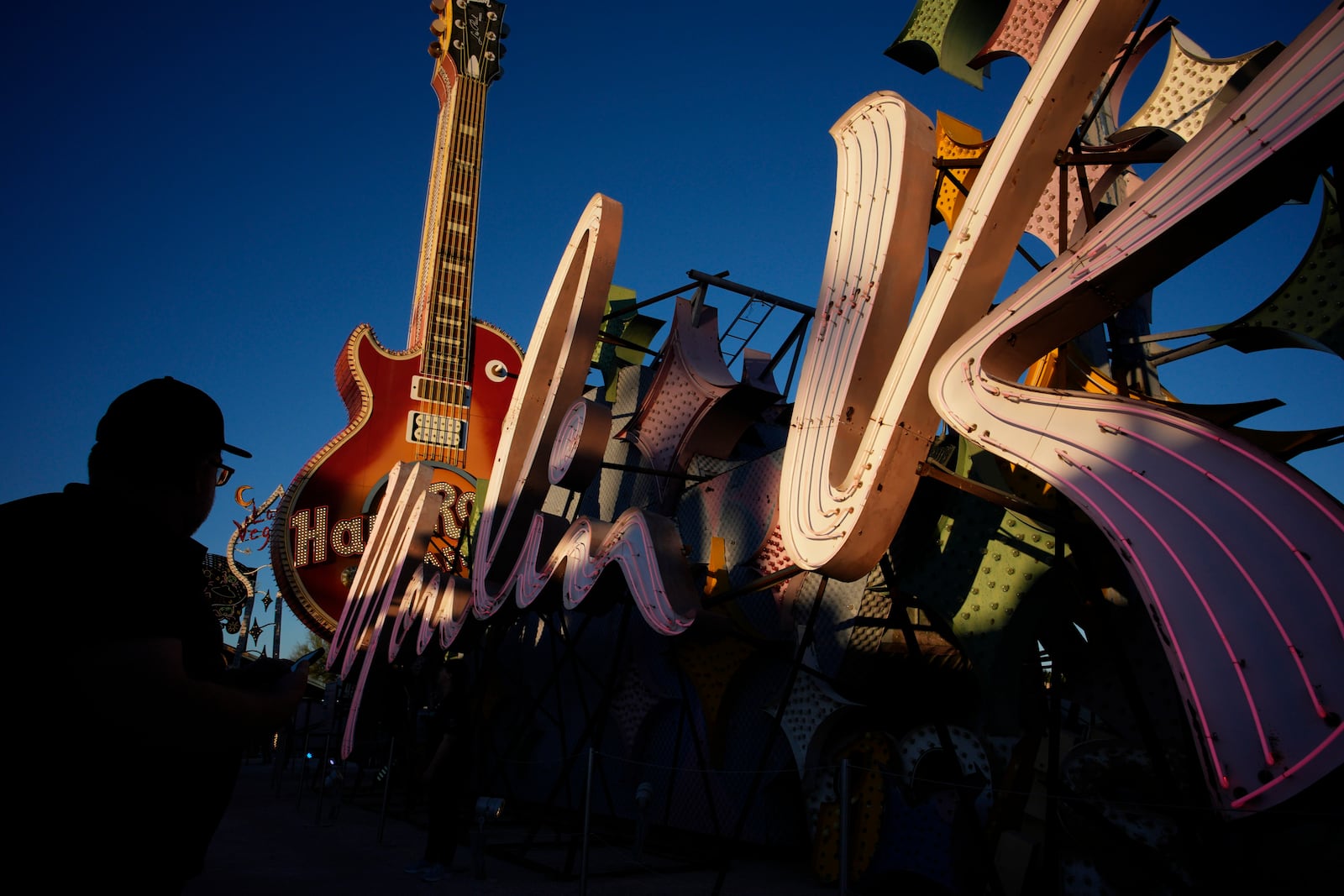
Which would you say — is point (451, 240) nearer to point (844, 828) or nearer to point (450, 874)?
point (450, 874)

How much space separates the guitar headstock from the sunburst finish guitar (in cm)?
16

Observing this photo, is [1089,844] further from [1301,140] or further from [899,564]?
[1301,140]

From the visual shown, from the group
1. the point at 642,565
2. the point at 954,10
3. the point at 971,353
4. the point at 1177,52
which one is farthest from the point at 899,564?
the point at 954,10

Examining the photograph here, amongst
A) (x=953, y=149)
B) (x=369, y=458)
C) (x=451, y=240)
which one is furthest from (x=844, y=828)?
(x=451, y=240)

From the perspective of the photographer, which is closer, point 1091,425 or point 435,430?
point 1091,425

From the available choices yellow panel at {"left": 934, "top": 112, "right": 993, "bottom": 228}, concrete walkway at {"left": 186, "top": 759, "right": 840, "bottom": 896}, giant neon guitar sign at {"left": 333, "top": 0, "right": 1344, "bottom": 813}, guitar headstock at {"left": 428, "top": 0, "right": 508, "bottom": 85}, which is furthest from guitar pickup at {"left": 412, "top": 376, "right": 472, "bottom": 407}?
yellow panel at {"left": 934, "top": 112, "right": 993, "bottom": 228}

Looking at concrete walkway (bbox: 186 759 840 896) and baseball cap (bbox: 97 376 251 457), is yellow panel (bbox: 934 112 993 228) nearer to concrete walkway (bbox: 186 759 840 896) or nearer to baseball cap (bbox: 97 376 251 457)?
concrete walkway (bbox: 186 759 840 896)

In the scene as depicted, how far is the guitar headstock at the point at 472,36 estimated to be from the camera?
32125 mm

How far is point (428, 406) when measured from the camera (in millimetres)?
27188

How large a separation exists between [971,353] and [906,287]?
50.2 inches

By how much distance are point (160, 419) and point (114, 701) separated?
0.66 m

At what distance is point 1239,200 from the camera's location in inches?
173

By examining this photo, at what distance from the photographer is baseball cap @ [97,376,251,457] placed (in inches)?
80.4

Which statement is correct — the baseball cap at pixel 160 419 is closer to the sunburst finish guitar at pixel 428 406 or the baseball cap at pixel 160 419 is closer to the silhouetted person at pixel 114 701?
the silhouetted person at pixel 114 701
